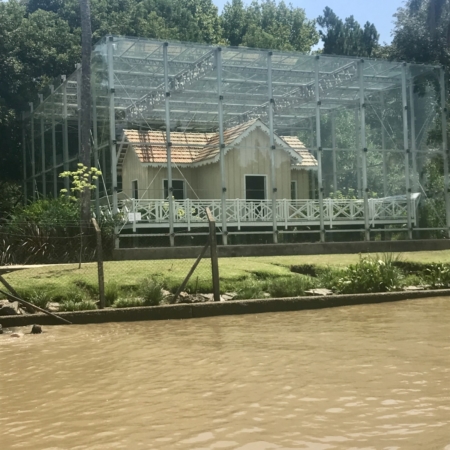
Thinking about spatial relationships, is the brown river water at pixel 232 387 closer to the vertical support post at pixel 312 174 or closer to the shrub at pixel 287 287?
the shrub at pixel 287 287

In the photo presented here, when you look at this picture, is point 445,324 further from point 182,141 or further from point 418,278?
point 182,141

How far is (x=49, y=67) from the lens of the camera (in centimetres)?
4147

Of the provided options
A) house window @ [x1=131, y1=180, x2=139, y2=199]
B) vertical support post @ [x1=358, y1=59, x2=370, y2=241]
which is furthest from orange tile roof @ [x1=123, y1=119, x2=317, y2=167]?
vertical support post @ [x1=358, y1=59, x2=370, y2=241]

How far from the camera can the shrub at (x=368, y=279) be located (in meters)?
15.9

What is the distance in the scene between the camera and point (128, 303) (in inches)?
550

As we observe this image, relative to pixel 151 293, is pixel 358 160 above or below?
above

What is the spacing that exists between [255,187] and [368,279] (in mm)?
14627

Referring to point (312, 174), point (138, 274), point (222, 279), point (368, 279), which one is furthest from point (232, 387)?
point (312, 174)

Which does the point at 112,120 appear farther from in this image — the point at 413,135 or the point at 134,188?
the point at 413,135

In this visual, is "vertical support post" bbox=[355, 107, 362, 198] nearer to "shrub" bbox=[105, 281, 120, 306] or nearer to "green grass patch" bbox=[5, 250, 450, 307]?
"green grass patch" bbox=[5, 250, 450, 307]

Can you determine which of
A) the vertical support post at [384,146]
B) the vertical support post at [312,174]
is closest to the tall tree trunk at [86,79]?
the vertical support post at [312,174]

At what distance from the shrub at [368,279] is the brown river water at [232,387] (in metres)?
3.41

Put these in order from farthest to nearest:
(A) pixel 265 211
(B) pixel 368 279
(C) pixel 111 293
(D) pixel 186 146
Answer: (D) pixel 186 146
(A) pixel 265 211
(B) pixel 368 279
(C) pixel 111 293

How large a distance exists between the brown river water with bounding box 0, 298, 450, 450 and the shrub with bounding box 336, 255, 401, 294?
3413 mm
